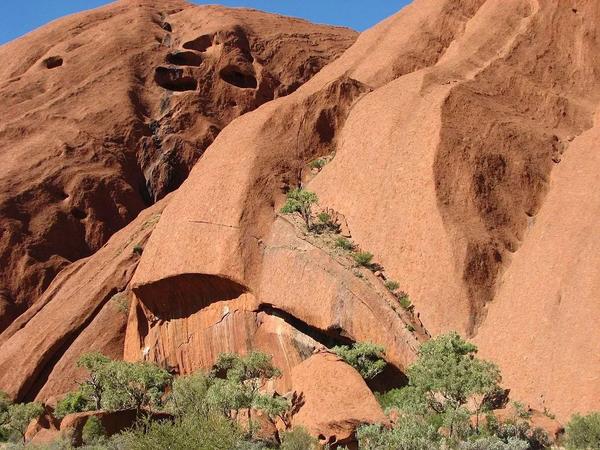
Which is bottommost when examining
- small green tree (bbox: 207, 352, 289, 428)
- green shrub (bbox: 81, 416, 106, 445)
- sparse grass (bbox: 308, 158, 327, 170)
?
green shrub (bbox: 81, 416, 106, 445)

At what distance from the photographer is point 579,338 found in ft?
82.7

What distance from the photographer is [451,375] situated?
958 inches

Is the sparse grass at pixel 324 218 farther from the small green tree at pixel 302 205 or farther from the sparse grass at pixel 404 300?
the sparse grass at pixel 404 300

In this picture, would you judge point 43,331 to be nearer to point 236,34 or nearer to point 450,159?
point 450,159

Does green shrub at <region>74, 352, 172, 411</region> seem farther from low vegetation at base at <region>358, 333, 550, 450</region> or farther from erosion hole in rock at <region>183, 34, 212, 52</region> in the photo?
erosion hole in rock at <region>183, 34, 212, 52</region>

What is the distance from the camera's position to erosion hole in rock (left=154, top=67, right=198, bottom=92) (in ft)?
168

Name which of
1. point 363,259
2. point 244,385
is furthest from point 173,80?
point 244,385

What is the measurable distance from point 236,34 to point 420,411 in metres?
32.6

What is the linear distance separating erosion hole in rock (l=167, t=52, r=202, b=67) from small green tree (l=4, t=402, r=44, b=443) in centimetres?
2424

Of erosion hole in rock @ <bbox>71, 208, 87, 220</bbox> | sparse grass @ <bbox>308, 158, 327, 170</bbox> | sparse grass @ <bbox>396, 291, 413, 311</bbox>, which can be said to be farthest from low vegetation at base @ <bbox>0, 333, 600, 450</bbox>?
erosion hole in rock @ <bbox>71, 208, 87, 220</bbox>

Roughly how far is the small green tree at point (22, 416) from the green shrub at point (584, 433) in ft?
62.2

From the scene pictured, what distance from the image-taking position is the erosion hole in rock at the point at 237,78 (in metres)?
51.8

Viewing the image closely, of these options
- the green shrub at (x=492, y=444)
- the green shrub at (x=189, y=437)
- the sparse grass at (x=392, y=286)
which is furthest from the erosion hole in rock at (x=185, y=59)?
the green shrub at (x=492, y=444)

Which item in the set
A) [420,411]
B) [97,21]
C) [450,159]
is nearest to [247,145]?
[450,159]
